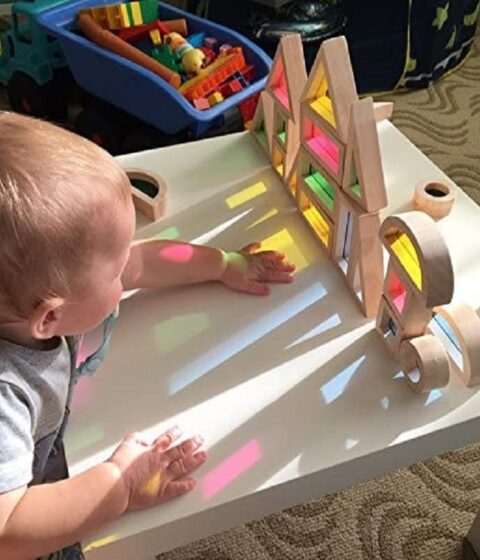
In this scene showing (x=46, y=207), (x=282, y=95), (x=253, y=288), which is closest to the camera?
(x=46, y=207)

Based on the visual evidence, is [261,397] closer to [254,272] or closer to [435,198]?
[254,272]

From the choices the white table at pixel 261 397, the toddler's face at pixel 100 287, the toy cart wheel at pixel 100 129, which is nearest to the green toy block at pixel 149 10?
the toy cart wheel at pixel 100 129

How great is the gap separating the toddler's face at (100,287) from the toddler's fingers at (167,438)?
0.33 ft

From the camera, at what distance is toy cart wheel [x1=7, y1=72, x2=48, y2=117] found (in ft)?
5.12

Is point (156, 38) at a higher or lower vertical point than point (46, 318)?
lower

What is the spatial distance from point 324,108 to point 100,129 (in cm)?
87

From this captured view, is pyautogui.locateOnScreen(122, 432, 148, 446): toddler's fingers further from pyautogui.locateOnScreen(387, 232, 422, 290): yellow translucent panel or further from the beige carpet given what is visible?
the beige carpet

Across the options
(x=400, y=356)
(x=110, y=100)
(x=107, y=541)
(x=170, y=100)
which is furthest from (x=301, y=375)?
(x=110, y=100)

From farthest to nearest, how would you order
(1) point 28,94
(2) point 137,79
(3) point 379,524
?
(1) point 28,94
(2) point 137,79
(3) point 379,524

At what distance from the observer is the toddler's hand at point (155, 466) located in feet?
1.71

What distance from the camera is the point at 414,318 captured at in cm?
60

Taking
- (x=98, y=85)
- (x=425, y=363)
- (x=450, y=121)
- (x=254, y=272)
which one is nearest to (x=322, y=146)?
(x=254, y=272)

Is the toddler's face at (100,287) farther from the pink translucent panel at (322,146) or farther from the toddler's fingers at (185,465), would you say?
the pink translucent panel at (322,146)

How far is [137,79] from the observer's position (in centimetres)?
133
